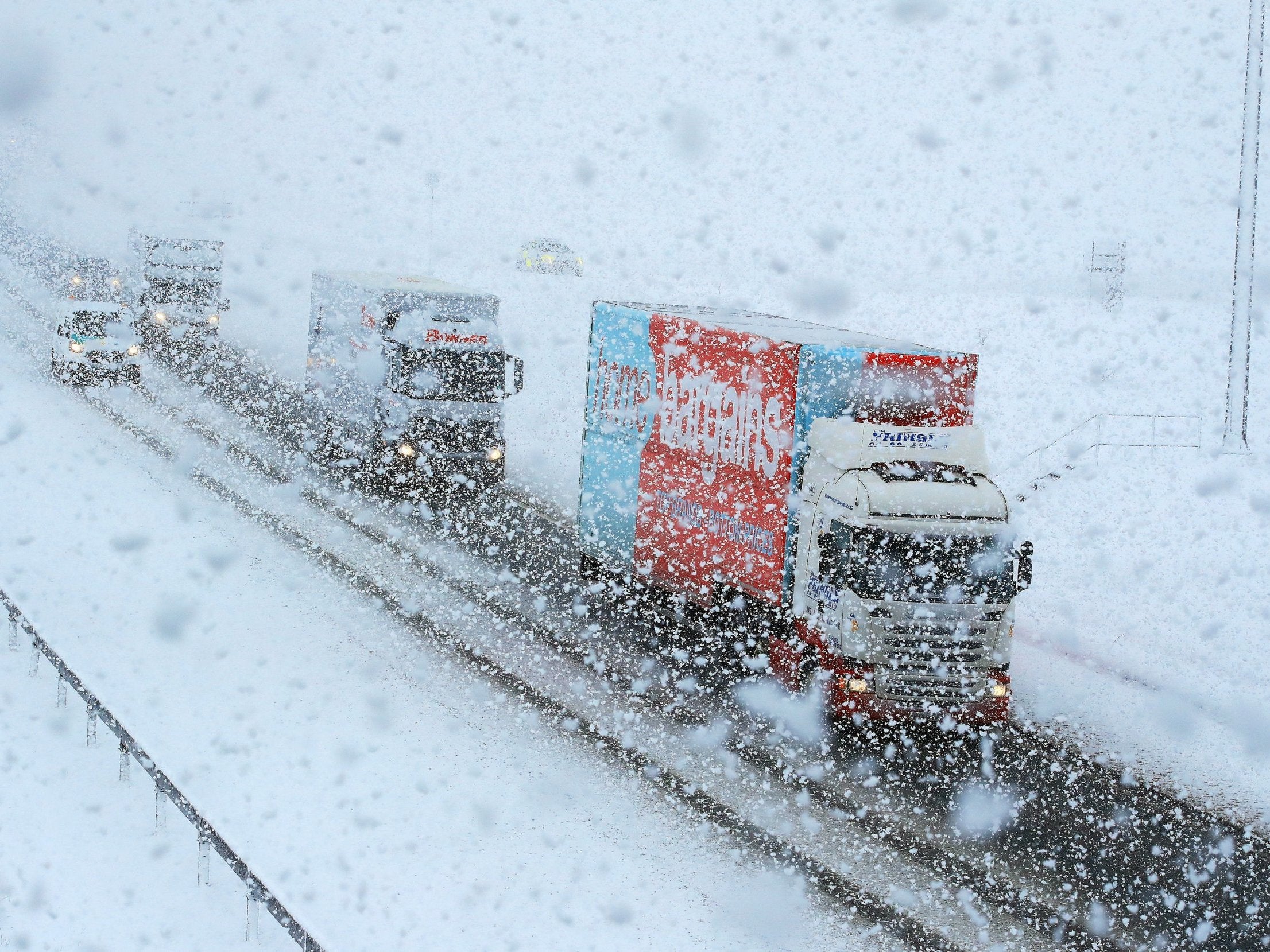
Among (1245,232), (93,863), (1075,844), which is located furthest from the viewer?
(1245,232)

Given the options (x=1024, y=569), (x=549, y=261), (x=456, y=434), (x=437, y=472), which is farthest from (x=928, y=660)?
(x=549, y=261)

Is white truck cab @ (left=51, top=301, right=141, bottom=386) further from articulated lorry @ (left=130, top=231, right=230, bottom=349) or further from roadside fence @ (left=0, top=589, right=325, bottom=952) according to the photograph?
roadside fence @ (left=0, top=589, right=325, bottom=952)

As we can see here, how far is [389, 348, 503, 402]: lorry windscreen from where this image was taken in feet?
63.0

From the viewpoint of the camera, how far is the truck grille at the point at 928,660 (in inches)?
421

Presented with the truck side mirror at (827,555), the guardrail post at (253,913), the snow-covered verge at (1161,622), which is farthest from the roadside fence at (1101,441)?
the guardrail post at (253,913)

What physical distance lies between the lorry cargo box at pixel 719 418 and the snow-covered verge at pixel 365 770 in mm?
2848

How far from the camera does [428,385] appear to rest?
19.3 metres

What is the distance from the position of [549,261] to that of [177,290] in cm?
2204

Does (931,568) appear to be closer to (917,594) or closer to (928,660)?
(917,594)

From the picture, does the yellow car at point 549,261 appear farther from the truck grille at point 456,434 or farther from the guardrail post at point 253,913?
the guardrail post at point 253,913

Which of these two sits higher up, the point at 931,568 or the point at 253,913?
the point at 931,568

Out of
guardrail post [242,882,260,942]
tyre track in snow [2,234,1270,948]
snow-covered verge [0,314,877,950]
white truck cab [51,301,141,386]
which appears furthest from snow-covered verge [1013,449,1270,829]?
white truck cab [51,301,141,386]

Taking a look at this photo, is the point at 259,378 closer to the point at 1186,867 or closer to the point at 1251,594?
the point at 1251,594

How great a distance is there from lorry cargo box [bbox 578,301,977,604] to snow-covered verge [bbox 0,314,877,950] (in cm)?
285
